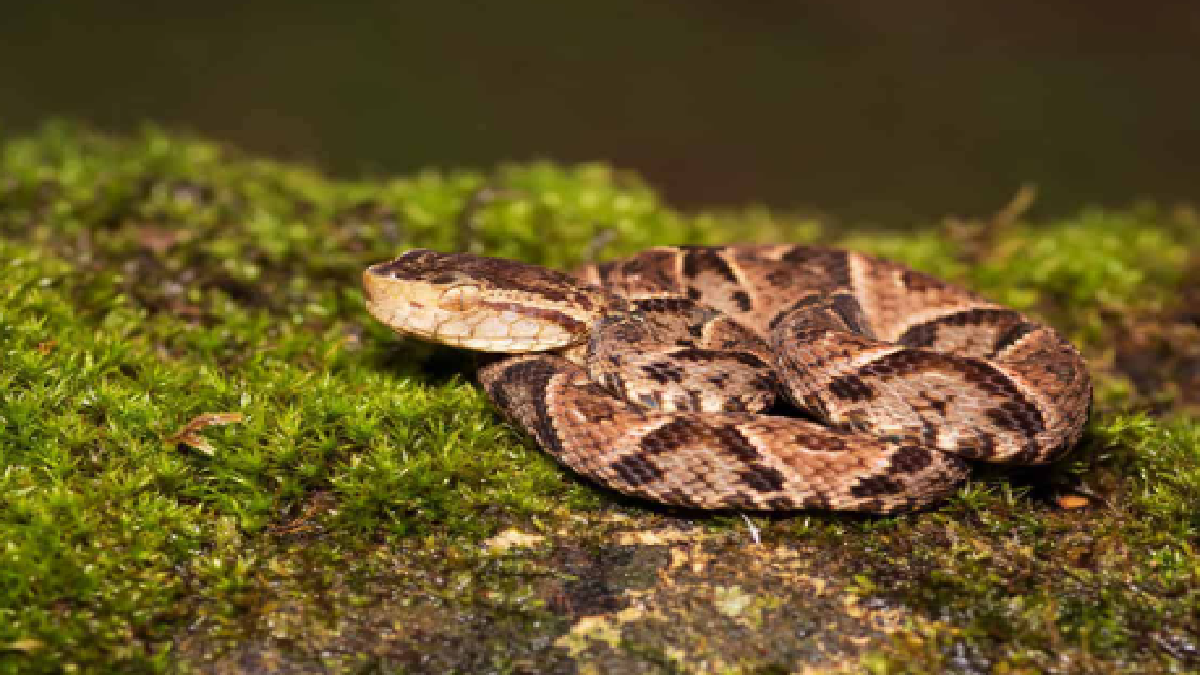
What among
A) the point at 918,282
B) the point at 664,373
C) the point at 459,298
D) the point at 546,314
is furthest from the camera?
the point at 918,282

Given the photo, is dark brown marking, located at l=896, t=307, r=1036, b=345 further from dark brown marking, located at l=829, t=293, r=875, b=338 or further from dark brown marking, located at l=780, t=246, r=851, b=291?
dark brown marking, located at l=780, t=246, r=851, b=291

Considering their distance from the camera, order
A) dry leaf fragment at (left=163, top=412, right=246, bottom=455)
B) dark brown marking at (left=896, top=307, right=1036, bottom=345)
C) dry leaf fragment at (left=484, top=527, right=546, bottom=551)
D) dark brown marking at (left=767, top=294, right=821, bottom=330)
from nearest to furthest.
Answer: dry leaf fragment at (left=484, top=527, right=546, bottom=551)
dry leaf fragment at (left=163, top=412, right=246, bottom=455)
dark brown marking at (left=767, top=294, right=821, bottom=330)
dark brown marking at (left=896, top=307, right=1036, bottom=345)

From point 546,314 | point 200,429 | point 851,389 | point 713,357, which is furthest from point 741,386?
point 200,429

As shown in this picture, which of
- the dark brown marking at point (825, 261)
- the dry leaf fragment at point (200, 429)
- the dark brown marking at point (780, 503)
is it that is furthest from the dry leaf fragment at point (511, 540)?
the dark brown marking at point (825, 261)

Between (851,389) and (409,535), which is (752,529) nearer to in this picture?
(851,389)

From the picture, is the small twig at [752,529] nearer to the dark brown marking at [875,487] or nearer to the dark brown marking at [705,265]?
the dark brown marking at [875,487]

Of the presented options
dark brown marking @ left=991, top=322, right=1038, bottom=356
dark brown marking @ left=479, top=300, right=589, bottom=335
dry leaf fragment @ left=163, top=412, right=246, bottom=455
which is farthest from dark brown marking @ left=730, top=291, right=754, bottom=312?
dry leaf fragment @ left=163, top=412, right=246, bottom=455

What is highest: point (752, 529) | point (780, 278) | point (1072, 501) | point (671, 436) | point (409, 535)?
point (780, 278)
